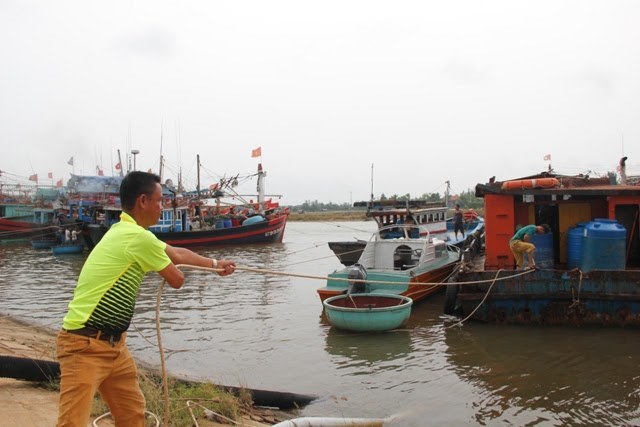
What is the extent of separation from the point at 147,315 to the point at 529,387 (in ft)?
32.5

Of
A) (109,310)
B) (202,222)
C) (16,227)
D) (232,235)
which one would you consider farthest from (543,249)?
(16,227)

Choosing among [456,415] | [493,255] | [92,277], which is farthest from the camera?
[493,255]

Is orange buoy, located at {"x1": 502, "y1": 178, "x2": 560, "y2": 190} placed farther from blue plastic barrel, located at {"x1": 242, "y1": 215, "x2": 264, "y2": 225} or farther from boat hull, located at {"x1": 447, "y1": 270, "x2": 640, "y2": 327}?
blue plastic barrel, located at {"x1": 242, "y1": 215, "x2": 264, "y2": 225}

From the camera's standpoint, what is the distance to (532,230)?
36.3 ft

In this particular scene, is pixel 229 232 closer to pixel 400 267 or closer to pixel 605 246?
pixel 400 267

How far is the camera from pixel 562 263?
12.6 m

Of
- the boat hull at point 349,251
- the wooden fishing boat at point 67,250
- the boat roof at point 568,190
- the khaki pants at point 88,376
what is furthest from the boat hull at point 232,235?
the khaki pants at point 88,376

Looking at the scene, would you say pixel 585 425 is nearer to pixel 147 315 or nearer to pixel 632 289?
pixel 632 289

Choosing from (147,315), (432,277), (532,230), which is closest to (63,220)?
(147,315)

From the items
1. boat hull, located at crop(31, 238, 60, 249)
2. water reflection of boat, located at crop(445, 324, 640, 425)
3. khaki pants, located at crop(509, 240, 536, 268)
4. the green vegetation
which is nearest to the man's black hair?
the green vegetation

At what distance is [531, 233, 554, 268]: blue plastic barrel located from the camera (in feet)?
37.8

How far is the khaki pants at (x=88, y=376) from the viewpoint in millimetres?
2918

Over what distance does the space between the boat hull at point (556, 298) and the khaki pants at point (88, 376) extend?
358 inches

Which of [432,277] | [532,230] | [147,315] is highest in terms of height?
[532,230]
